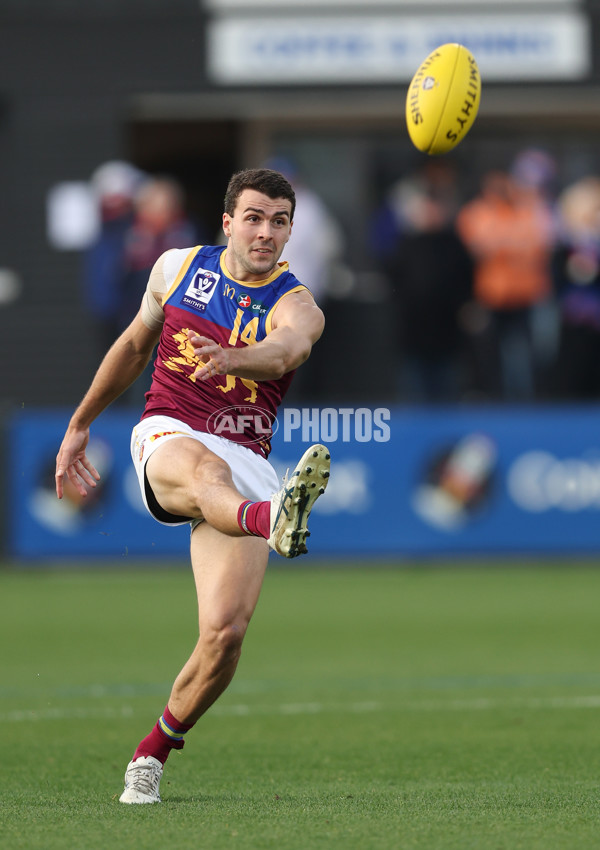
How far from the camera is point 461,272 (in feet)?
54.2

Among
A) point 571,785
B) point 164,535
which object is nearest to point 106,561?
point 164,535

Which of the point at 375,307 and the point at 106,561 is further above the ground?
the point at 375,307

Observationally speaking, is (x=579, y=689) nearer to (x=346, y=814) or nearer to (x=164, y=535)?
(x=346, y=814)

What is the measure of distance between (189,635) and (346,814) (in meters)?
5.99

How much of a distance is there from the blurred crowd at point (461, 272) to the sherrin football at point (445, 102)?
27.7ft

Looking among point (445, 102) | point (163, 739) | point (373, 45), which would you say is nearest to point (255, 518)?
point (163, 739)

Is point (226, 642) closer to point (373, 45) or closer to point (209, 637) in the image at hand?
point (209, 637)

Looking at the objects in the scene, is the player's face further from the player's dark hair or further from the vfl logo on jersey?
the vfl logo on jersey

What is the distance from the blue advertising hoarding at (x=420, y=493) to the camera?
15758 millimetres

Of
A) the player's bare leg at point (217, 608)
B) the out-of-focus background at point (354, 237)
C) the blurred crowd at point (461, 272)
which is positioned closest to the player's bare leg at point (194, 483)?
the player's bare leg at point (217, 608)

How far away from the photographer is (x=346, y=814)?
5.93 metres

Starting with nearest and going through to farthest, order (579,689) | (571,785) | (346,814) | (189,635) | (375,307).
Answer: (346,814)
(571,785)
(579,689)
(189,635)
(375,307)

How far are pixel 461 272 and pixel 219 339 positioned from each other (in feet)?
33.8

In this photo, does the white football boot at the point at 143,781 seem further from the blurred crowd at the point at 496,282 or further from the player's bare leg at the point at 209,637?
the blurred crowd at the point at 496,282
